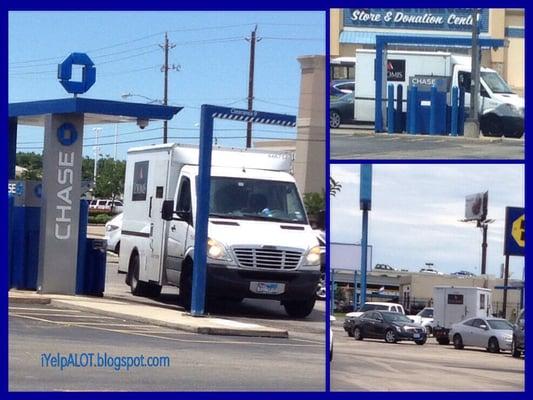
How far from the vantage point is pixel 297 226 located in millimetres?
10797

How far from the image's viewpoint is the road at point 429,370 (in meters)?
9.03

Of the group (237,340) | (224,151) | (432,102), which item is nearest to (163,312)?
(237,340)

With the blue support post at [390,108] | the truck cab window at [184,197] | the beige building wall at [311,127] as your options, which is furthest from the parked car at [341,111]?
the truck cab window at [184,197]

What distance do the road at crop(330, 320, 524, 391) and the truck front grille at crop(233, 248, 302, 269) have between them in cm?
201

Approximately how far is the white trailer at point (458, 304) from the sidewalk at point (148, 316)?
143 centimetres

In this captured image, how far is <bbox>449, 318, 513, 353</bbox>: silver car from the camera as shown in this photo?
28.8 feet

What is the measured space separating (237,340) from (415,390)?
1566 mm

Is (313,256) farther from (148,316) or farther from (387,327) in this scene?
(387,327)

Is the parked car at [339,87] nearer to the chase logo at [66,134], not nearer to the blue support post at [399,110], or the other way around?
the blue support post at [399,110]

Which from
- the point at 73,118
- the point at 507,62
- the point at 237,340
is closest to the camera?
the point at 507,62

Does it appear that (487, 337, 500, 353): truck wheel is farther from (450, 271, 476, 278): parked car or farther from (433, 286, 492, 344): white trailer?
(450, 271, 476, 278): parked car

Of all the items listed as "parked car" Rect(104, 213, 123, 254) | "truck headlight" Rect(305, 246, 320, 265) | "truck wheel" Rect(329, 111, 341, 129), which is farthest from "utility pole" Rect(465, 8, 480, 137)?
"parked car" Rect(104, 213, 123, 254)

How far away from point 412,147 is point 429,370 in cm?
174

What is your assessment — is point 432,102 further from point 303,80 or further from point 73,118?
point 73,118
